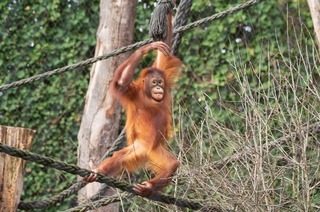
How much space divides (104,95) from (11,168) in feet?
7.31

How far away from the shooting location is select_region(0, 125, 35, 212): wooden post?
4293 millimetres

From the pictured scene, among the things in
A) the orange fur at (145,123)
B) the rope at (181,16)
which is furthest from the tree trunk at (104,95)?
the orange fur at (145,123)

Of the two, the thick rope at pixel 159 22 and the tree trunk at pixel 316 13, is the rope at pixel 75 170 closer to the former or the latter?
the thick rope at pixel 159 22

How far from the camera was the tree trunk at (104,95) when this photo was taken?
642 cm

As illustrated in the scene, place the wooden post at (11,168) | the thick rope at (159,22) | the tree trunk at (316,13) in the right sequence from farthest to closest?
the tree trunk at (316,13) < the thick rope at (159,22) < the wooden post at (11,168)

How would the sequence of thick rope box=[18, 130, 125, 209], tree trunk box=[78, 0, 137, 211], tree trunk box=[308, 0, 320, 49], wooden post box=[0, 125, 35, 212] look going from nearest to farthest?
wooden post box=[0, 125, 35, 212] → thick rope box=[18, 130, 125, 209] → tree trunk box=[308, 0, 320, 49] → tree trunk box=[78, 0, 137, 211]

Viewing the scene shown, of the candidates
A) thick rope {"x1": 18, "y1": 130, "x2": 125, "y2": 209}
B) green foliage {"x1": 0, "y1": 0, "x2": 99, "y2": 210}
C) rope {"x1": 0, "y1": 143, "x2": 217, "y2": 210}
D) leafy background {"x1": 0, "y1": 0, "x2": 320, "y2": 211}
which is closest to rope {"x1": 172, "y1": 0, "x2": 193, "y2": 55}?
thick rope {"x1": 18, "y1": 130, "x2": 125, "y2": 209}

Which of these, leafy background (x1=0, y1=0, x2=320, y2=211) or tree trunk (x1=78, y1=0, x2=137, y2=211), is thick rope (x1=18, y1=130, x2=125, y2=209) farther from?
leafy background (x1=0, y1=0, x2=320, y2=211)

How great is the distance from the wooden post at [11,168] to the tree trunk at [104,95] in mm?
1970

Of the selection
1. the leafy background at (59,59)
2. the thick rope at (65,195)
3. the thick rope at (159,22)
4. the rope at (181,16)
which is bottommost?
the thick rope at (65,195)

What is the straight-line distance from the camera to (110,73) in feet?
21.6

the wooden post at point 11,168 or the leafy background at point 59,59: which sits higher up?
the leafy background at point 59,59

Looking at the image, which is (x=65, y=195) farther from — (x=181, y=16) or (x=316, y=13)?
(x=316, y=13)

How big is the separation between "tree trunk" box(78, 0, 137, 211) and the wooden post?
1.97 m
